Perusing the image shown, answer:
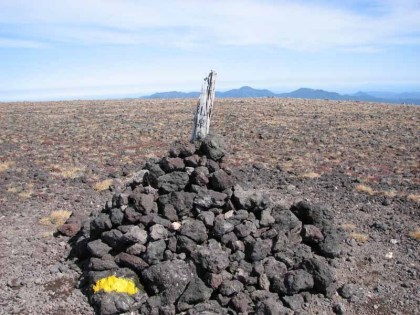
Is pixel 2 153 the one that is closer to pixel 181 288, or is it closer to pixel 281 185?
pixel 281 185

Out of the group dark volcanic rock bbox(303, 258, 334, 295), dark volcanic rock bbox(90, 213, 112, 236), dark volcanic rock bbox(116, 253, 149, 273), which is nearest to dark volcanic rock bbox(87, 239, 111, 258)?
dark volcanic rock bbox(90, 213, 112, 236)

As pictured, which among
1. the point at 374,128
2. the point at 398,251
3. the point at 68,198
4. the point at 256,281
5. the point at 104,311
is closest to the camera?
the point at 104,311

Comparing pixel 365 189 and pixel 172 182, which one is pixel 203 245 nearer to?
pixel 172 182

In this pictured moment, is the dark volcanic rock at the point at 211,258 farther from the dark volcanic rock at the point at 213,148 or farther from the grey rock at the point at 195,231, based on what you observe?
the dark volcanic rock at the point at 213,148

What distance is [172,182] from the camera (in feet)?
40.2

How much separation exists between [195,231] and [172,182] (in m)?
1.98

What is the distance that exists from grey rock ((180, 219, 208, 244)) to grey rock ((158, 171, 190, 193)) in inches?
57.1

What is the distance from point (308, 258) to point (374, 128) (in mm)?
30082

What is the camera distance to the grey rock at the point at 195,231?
1085 centimetres

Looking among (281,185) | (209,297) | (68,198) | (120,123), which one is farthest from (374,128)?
(209,297)

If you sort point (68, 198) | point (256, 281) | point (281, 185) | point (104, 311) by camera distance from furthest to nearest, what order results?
point (281, 185)
point (68, 198)
point (256, 281)
point (104, 311)

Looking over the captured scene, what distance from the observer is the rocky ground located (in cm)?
1077

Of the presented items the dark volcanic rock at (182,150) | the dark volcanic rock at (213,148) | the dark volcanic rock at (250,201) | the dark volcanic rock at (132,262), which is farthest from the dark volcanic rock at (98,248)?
the dark volcanic rock at (213,148)

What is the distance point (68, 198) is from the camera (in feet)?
58.2
